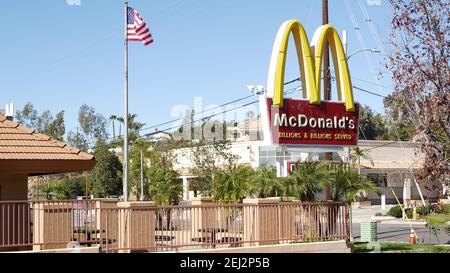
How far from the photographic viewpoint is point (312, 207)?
839 inches

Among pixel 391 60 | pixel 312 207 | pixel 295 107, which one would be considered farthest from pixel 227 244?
pixel 391 60

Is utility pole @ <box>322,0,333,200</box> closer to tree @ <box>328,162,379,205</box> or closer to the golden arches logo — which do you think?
tree @ <box>328,162,379,205</box>

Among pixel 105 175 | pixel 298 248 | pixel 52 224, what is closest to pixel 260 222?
pixel 298 248

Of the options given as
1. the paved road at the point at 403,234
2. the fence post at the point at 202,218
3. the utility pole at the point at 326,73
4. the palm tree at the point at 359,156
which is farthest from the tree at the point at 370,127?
the fence post at the point at 202,218

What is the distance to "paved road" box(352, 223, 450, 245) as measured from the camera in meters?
30.2

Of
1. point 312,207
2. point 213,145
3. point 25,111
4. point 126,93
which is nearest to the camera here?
point 312,207

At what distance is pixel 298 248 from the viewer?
Answer: 2048cm

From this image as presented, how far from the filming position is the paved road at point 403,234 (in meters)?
30.2

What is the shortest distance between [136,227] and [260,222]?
3.69 m

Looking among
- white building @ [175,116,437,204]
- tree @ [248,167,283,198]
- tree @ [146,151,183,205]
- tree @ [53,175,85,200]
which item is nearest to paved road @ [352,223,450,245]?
tree @ [248,167,283,198]

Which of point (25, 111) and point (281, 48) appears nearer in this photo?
point (281, 48)

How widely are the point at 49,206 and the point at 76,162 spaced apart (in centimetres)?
187
